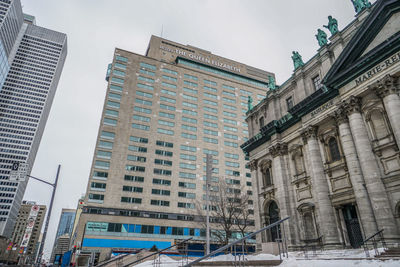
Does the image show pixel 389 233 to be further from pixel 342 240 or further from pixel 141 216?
pixel 141 216

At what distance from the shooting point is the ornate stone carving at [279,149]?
28500mm

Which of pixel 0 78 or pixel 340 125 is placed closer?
pixel 340 125

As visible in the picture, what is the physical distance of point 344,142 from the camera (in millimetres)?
21469

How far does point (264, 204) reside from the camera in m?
30.1

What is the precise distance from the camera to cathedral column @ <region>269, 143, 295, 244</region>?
25.1m

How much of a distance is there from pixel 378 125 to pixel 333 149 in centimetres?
472

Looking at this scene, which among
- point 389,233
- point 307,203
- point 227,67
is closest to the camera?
point 389,233

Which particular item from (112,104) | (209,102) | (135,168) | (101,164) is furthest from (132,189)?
(209,102)

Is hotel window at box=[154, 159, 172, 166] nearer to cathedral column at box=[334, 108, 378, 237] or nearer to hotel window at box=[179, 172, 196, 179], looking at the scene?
hotel window at box=[179, 172, 196, 179]

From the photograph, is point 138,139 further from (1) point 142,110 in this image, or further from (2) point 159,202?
(2) point 159,202

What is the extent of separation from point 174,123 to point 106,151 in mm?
20508

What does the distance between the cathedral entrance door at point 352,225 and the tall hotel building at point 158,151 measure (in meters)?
31.9

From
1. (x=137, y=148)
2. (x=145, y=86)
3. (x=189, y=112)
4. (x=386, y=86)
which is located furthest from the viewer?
(x=189, y=112)

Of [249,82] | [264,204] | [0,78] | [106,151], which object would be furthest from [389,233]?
[0,78]
